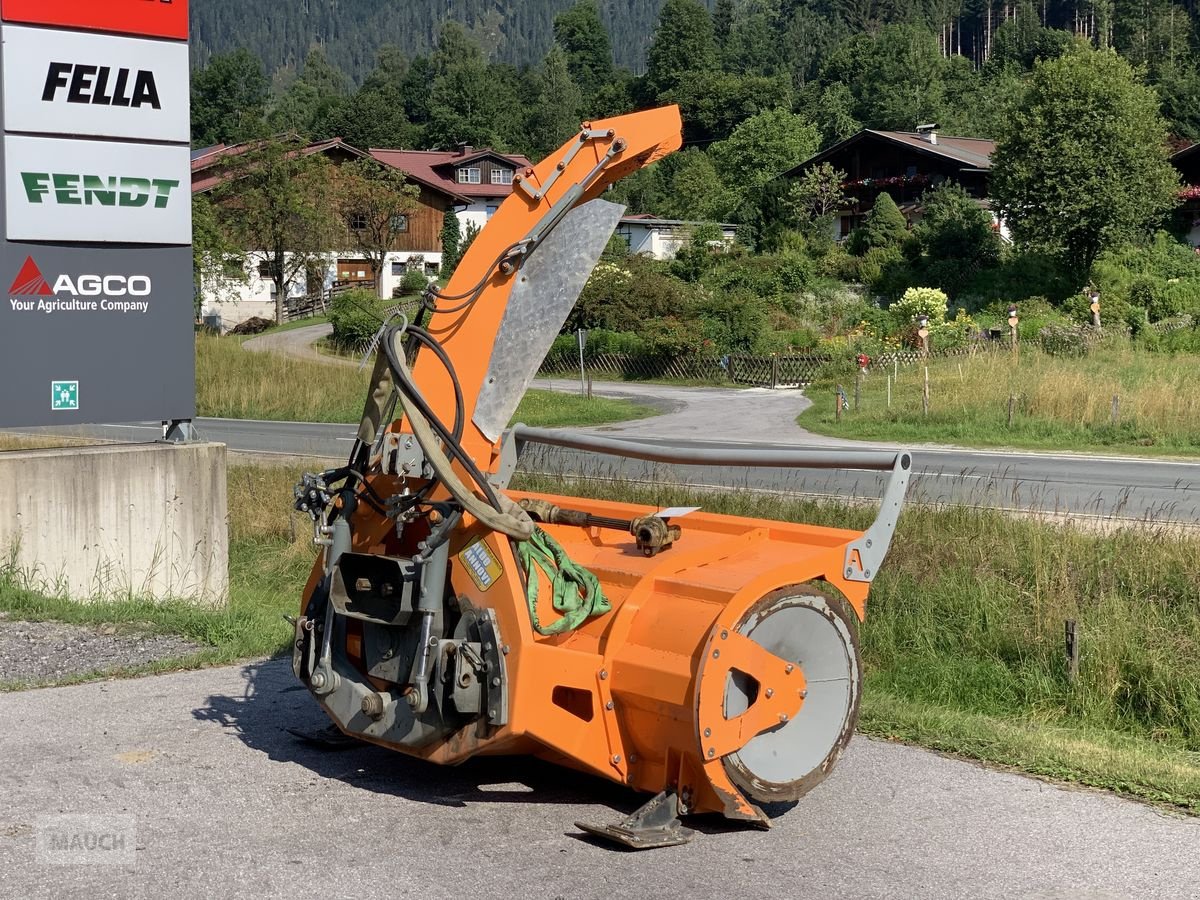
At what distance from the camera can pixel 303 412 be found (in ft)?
114

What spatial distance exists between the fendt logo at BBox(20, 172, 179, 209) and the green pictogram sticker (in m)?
1.49

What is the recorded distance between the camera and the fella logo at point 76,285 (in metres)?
11.3

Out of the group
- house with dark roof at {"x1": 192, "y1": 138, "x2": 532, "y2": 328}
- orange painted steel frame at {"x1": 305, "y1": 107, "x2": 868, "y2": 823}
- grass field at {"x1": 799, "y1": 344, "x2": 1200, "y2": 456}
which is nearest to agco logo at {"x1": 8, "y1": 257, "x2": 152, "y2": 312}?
orange painted steel frame at {"x1": 305, "y1": 107, "x2": 868, "y2": 823}

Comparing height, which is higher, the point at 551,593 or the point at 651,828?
the point at 551,593

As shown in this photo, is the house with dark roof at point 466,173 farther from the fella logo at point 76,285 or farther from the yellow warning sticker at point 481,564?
the yellow warning sticker at point 481,564

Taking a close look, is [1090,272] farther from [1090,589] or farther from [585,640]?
[585,640]

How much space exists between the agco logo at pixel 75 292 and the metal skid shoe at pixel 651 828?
767cm

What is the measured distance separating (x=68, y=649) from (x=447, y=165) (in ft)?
261

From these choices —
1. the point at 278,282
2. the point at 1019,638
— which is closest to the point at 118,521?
the point at 1019,638

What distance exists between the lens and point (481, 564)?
594cm

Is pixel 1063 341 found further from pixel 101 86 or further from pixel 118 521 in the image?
pixel 118 521

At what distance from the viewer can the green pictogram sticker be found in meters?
11.6

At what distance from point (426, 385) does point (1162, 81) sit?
319ft

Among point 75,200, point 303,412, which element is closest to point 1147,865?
point 75,200
